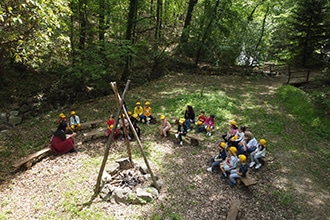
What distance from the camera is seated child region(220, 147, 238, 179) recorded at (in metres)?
8.00

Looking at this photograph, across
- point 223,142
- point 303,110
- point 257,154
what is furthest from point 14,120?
point 303,110

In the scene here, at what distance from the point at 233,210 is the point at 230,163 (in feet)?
5.87

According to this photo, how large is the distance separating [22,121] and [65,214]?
9221mm

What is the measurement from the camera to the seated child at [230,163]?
800 cm

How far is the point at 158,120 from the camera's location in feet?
41.8

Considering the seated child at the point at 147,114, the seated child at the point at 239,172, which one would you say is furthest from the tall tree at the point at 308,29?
the seated child at the point at 239,172

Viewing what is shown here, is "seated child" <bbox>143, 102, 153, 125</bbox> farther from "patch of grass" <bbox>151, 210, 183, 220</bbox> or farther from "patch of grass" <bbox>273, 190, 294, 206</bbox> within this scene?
"patch of grass" <bbox>273, 190, 294, 206</bbox>

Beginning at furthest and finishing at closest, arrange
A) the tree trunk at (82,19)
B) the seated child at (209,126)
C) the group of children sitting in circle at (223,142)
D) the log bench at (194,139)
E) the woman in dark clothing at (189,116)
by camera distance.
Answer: the tree trunk at (82,19)
the woman in dark clothing at (189,116)
the seated child at (209,126)
the log bench at (194,139)
the group of children sitting in circle at (223,142)

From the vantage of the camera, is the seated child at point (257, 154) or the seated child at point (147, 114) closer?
the seated child at point (257, 154)

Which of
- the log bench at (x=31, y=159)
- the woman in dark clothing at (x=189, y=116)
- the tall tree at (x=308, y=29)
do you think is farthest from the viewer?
the tall tree at (x=308, y=29)

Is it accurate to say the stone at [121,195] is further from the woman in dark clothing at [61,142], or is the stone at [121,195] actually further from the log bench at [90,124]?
the log bench at [90,124]

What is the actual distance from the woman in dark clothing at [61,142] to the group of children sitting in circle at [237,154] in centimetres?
571

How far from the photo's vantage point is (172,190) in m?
7.72

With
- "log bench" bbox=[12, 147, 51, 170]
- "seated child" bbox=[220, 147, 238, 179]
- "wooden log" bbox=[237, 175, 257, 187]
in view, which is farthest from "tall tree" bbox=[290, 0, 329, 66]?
"log bench" bbox=[12, 147, 51, 170]
